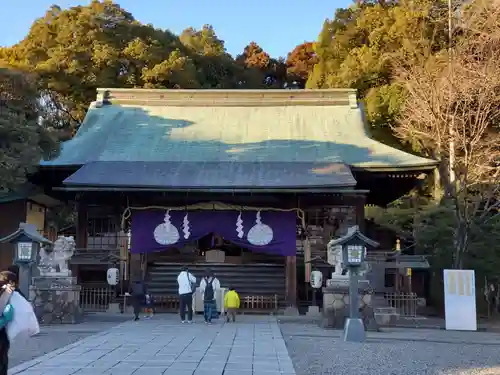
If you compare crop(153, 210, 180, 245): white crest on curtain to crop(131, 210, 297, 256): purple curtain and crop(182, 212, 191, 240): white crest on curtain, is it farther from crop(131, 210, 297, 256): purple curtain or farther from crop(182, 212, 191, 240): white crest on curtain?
crop(182, 212, 191, 240): white crest on curtain

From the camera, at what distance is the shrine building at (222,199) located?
1568cm

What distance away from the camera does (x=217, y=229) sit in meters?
16.2

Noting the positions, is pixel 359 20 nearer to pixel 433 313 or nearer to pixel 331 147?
pixel 331 147

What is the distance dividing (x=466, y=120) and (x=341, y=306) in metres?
8.06

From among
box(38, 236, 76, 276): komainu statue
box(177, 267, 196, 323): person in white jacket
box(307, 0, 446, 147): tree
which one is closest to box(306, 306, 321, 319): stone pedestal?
box(177, 267, 196, 323): person in white jacket

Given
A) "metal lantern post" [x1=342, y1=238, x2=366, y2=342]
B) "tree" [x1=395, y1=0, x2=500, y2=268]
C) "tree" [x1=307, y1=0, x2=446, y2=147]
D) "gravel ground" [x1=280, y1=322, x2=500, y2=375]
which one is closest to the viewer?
"gravel ground" [x1=280, y1=322, x2=500, y2=375]

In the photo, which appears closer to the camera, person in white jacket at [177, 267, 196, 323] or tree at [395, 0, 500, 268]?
person in white jacket at [177, 267, 196, 323]

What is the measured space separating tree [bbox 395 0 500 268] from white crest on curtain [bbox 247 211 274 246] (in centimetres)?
525

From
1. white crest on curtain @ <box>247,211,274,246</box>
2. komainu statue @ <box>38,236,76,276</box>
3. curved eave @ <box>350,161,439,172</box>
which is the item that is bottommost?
komainu statue @ <box>38,236,76,276</box>

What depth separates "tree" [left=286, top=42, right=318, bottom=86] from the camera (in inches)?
1581

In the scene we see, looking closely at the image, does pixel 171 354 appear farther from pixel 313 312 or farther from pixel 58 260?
pixel 313 312

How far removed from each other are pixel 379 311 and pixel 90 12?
25.0m

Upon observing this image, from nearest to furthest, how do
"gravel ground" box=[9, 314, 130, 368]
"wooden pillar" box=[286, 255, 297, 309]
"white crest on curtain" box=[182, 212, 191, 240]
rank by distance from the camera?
"gravel ground" box=[9, 314, 130, 368] → "wooden pillar" box=[286, 255, 297, 309] → "white crest on curtain" box=[182, 212, 191, 240]

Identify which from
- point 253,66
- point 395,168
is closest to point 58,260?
point 395,168
